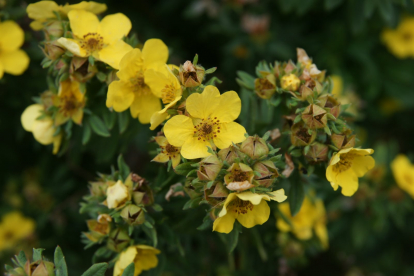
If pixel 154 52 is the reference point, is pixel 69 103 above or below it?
below

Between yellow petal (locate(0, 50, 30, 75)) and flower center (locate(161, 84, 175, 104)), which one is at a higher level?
flower center (locate(161, 84, 175, 104))

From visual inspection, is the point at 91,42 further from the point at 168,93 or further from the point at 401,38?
the point at 401,38

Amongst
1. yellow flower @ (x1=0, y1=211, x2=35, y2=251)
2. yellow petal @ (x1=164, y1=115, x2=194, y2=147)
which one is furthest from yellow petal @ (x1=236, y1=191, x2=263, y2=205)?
yellow flower @ (x1=0, y1=211, x2=35, y2=251)

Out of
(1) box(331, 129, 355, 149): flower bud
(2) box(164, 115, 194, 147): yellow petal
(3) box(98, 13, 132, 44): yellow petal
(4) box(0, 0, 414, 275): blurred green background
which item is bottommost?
(4) box(0, 0, 414, 275): blurred green background

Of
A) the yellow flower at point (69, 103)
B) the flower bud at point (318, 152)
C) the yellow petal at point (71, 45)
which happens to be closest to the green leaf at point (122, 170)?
the yellow flower at point (69, 103)

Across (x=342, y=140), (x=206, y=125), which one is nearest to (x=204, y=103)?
(x=206, y=125)

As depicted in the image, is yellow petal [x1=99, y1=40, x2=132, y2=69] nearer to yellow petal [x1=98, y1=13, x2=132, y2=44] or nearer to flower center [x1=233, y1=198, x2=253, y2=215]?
yellow petal [x1=98, y1=13, x2=132, y2=44]

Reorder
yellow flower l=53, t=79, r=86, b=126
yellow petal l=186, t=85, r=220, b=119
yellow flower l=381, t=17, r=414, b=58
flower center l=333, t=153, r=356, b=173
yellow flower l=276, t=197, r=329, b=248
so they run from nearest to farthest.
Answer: yellow petal l=186, t=85, r=220, b=119
flower center l=333, t=153, r=356, b=173
yellow flower l=53, t=79, r=86, b=126
yellow flower l=276, t=197, r=329, b=248
yellow flower l=381, t=17, r=414, b=58

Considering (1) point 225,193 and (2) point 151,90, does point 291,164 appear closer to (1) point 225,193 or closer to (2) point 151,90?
(1) point 225,193
